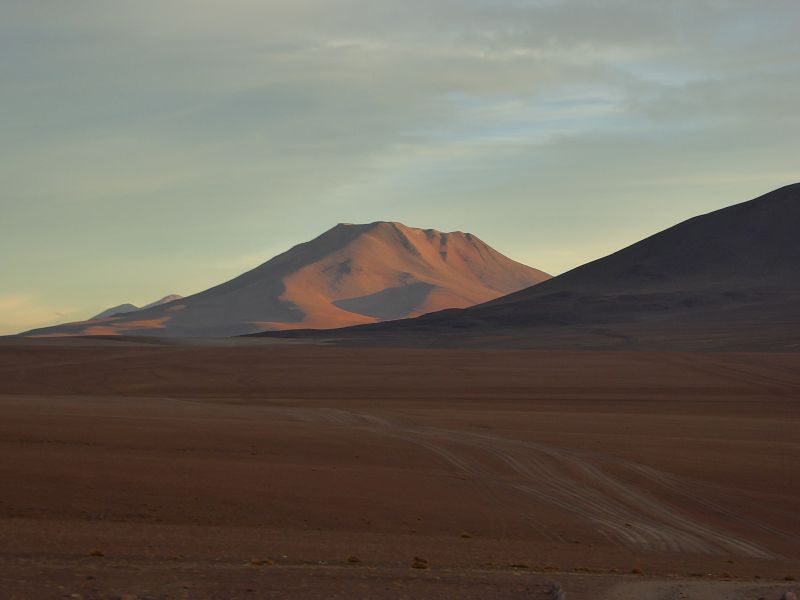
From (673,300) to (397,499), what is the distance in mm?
104550

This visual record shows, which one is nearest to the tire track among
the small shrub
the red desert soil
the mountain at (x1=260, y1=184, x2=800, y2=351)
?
the red desert soil

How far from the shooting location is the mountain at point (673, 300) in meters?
83.6

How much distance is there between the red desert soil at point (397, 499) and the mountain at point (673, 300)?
44764 mm

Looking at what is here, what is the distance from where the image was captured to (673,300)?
11694 cm

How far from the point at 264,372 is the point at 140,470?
32.9 m

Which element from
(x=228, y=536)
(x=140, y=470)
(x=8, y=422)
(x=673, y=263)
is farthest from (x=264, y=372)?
(x=673, y=263)

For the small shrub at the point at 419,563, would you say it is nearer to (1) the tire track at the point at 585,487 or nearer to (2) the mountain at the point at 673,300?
(1) the tire track at the point at 585,487

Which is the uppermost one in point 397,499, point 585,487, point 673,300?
point 673,300

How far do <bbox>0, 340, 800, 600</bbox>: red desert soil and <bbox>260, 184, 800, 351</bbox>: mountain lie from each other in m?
44.8

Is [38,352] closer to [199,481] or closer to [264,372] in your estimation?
[264,372]

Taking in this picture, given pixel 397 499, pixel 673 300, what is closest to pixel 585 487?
pixel 397 499

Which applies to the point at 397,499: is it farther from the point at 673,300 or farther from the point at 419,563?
the point at 673,300

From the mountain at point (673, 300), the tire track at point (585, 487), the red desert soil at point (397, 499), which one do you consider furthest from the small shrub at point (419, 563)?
the mountain at point (673, 300)

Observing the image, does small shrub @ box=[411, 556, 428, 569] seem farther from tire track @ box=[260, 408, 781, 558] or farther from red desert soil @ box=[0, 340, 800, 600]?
tire track @ box=[260, 408, 781, 558]
